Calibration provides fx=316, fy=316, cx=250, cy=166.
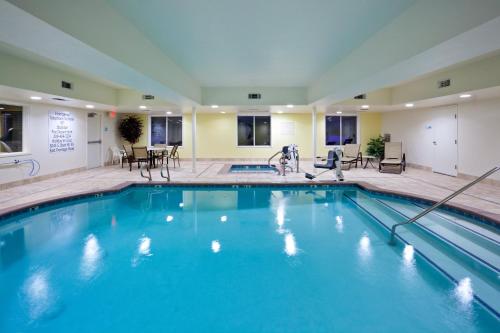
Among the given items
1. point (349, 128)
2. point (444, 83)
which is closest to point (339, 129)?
point (349, 128)

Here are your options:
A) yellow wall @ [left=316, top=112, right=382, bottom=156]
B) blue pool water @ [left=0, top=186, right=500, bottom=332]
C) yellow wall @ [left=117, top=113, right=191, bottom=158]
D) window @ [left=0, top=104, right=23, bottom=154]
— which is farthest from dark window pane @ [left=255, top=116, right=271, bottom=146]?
window @ [left=0, top=104, right=23, bottom=154]

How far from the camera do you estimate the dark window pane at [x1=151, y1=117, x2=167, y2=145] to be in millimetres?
13070

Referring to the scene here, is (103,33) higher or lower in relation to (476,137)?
higher

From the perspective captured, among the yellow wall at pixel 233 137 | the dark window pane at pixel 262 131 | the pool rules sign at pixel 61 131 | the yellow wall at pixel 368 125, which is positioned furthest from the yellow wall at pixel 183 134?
the yellow wall at pixel 368 125

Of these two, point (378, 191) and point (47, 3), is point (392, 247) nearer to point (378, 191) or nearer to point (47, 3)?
point (378, 191)

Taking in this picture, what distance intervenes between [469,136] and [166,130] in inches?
410

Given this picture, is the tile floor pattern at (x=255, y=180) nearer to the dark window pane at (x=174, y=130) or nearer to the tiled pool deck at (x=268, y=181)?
the tiled pool deck at (x=268, y=181)

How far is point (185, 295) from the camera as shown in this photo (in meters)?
2.84

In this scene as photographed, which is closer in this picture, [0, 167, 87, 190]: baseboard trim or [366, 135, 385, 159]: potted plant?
[0, 167, 87, 190]: baseboard trim

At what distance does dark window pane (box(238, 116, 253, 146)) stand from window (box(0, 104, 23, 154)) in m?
7.55

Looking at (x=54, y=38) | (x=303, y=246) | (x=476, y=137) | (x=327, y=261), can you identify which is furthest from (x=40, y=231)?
(x=476, y=137)

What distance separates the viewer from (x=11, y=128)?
24.4 ft

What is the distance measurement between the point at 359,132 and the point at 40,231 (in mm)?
11352

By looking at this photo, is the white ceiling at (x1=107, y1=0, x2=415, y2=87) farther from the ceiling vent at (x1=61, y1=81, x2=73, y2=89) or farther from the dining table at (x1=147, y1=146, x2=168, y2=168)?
the dining table at (x1=147, y1=146, x2=168, y2=168)
